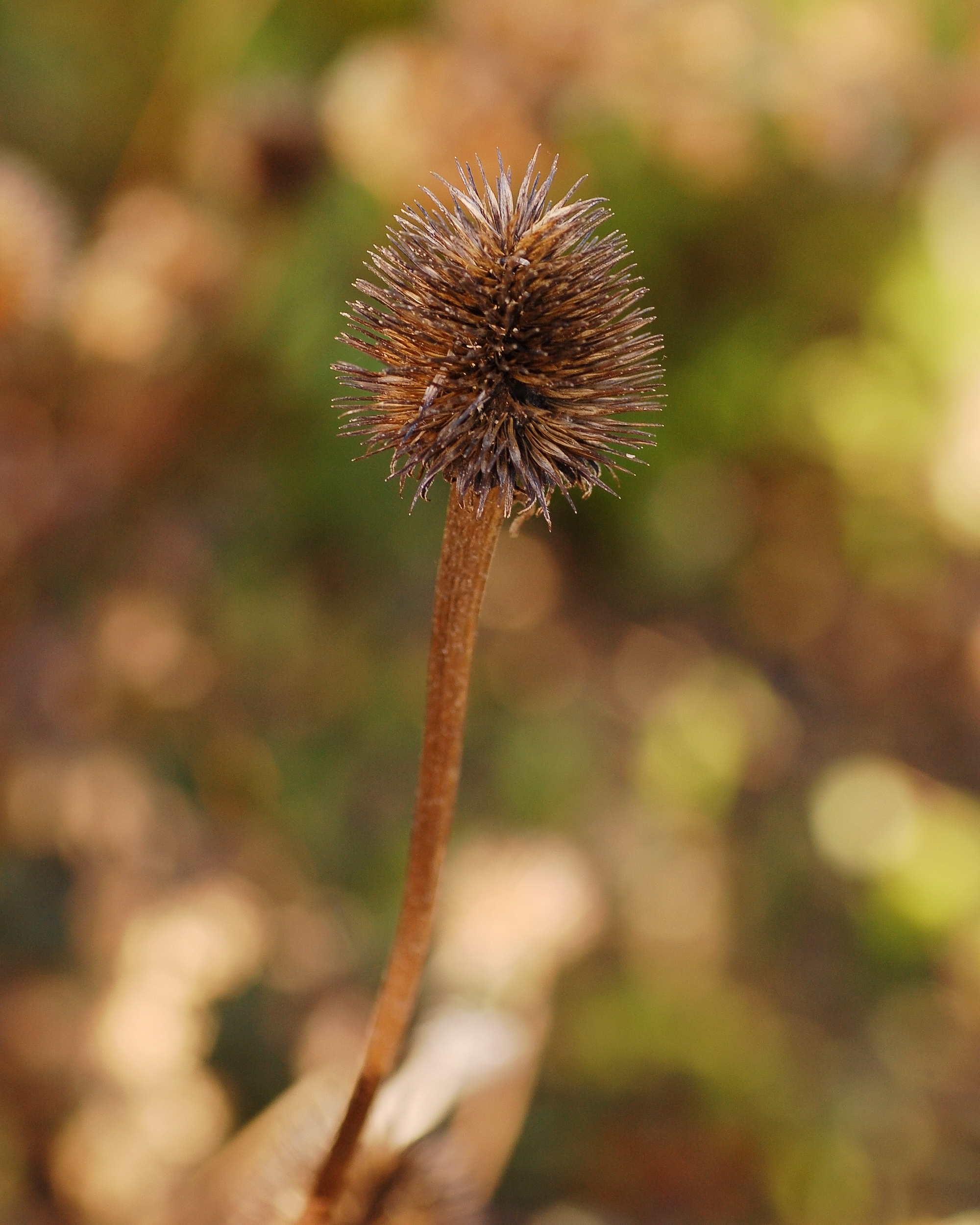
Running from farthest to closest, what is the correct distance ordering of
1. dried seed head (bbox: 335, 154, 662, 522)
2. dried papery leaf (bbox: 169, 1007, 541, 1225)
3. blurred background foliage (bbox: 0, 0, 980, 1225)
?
blurred background foliage (bbox: 0, 0, 980, 1225), dried papery leaf (bbox: 169, 1007, 541, 1225), dried seed head (bbox: 335, 154, 662, 522)

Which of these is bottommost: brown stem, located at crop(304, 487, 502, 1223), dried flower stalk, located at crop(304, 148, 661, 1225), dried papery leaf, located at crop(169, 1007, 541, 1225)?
dried papery leaf, located at crop(169, 1007, 541, 1225)

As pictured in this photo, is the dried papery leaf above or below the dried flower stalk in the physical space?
below

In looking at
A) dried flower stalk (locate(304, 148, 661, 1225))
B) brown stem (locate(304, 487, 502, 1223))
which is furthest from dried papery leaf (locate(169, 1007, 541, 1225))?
dried flower stalk (locate(304, 148, 661, 1225))

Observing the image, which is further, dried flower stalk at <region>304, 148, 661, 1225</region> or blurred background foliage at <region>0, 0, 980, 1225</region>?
blurred background foliage at <region>0, 0, 980, 1225</region>

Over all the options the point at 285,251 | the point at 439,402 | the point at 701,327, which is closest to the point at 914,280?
the point at 701,327

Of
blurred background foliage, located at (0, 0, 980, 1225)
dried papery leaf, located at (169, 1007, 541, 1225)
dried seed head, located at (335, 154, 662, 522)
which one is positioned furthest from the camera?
blurred background foliage, located at (0, 0, 980, 1225)

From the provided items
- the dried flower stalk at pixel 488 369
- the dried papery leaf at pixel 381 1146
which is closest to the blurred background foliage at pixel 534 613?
the dried papery leaf at pixel 381 1146

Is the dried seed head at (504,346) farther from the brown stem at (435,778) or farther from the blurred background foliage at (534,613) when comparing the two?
the blurred background foliage at (534,613)

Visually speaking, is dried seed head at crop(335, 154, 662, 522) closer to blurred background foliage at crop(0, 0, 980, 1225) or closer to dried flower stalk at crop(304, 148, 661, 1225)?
dried flower stalk at crop(304, 148, 661, 1225)
